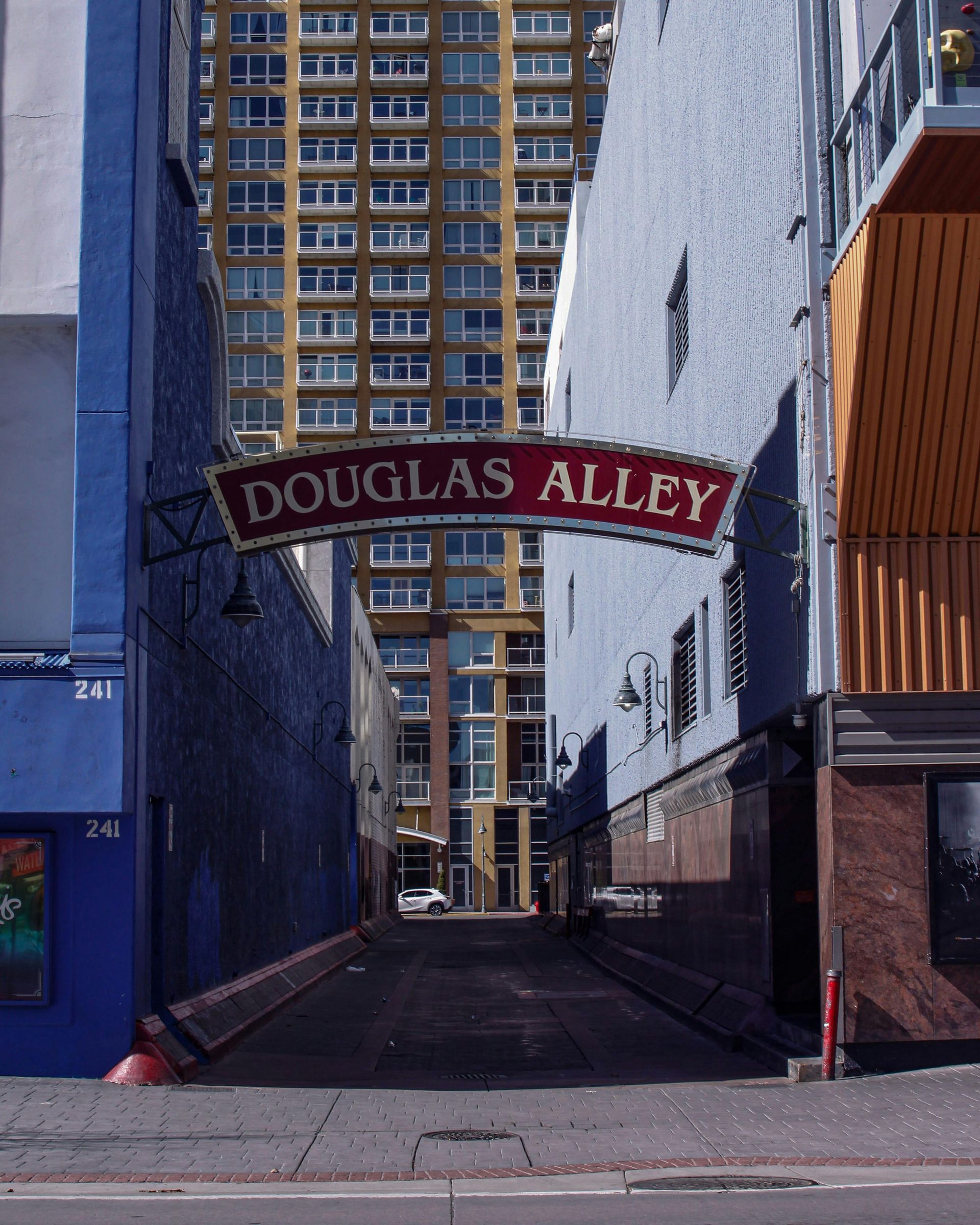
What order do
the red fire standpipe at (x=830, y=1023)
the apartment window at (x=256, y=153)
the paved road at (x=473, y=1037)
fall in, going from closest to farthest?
the red fire standpipe at (x=830, y=1023) → the paved road at (x=473, y=1037) → the apartment window at (x=256, y=153)

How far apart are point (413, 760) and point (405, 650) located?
577 centimetres

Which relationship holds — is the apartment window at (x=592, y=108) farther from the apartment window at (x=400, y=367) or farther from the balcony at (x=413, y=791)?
the balcony at (x=413, y=791)

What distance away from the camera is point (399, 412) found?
74.9m

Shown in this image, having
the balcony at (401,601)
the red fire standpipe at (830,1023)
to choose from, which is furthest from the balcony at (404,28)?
the red fire standpipe at (830,1023)

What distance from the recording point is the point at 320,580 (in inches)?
1356

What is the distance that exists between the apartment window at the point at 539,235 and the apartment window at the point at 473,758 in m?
25.1

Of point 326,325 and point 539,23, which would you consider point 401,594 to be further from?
point 539,23

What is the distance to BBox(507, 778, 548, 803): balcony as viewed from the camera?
238 feet

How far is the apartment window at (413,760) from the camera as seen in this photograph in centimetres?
7406

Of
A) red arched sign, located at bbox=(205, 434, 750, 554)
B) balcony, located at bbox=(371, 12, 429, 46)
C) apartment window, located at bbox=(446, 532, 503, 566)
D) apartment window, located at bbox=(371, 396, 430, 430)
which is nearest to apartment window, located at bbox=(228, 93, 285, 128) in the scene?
balcony, located at bbox=(371, 12, 429, 46)

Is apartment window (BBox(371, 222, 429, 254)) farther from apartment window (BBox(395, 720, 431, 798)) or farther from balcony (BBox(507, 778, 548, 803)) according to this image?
balcony (BBox(507, 778, 548, 803))

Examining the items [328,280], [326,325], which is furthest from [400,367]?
[328,280]

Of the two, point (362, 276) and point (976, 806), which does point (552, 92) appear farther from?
point (976, 806)

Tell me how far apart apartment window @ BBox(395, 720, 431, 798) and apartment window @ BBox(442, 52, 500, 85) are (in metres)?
30.7
